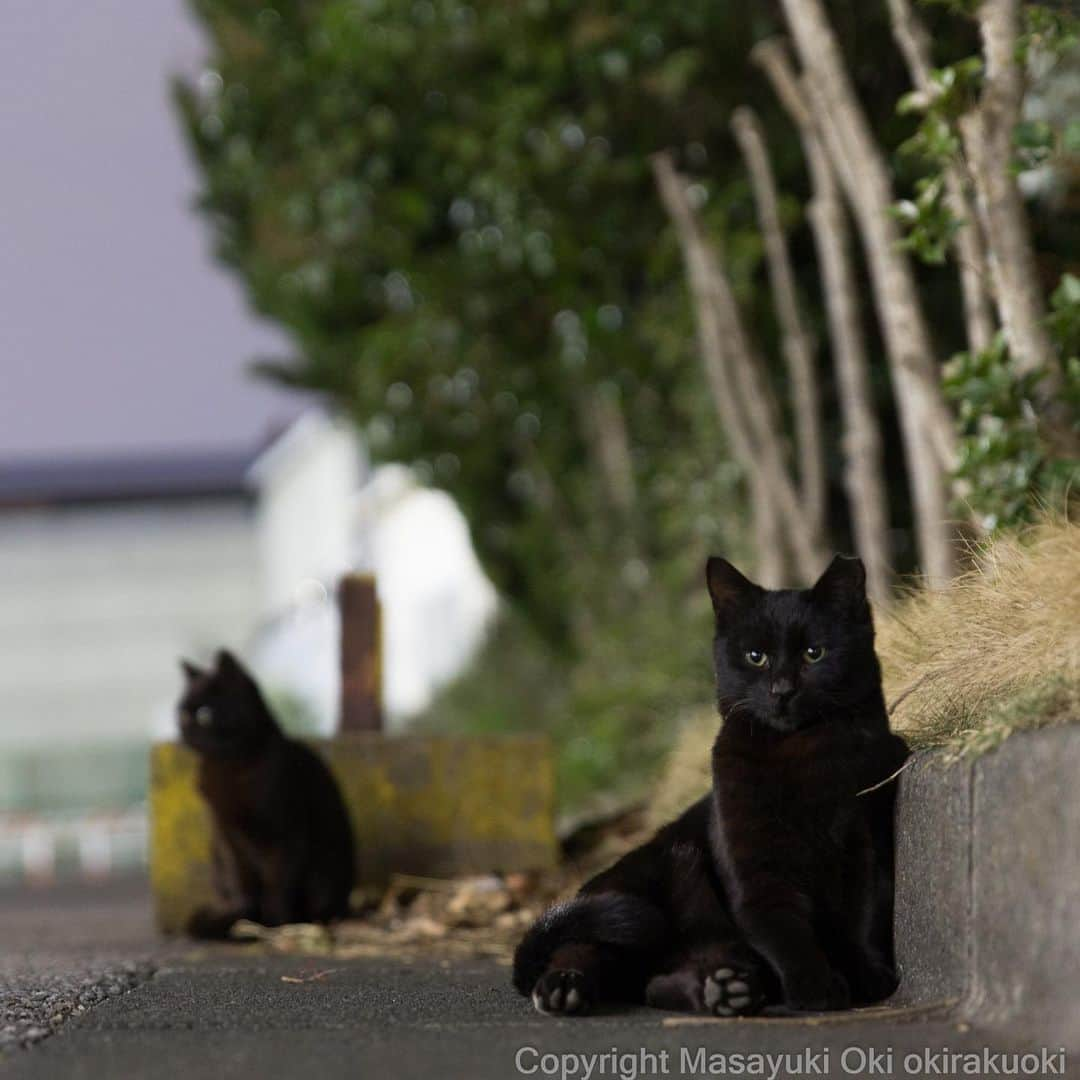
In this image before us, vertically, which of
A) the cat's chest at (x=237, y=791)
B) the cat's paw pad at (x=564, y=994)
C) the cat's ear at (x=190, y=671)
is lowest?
the cat's paw pad at (x=564, y=994)

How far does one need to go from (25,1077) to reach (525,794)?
11.6 feet

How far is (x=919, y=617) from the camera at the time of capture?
3812mm

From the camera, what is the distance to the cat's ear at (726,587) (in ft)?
10.0

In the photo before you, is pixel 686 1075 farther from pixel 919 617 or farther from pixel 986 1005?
pixel 919 617

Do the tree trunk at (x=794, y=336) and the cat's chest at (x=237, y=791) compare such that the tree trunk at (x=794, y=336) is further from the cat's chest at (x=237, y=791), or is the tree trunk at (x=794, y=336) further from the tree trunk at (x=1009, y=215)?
the cat's chest at (x=237, y=791)

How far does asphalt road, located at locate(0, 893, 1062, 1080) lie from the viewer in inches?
90.5

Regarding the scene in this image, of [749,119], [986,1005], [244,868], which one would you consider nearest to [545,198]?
[749,119]

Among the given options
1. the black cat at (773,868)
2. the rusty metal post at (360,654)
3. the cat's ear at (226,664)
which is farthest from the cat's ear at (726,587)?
the rusty metal post at (360,654)

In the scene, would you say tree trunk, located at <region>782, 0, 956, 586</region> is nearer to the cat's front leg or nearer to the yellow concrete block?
the yellow concrete block

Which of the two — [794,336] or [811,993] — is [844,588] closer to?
[811,993]

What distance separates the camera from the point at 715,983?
2676 millimetres

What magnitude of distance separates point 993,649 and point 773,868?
26.0 inches

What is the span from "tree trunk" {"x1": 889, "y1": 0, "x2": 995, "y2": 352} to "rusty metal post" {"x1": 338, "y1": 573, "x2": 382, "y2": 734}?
8.24 feet

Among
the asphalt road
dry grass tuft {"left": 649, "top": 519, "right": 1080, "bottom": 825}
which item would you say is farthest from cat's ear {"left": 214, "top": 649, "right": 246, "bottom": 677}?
dry grass tuft {"left": 649, "top": 519, "right": 1080, "bottom": 825}
